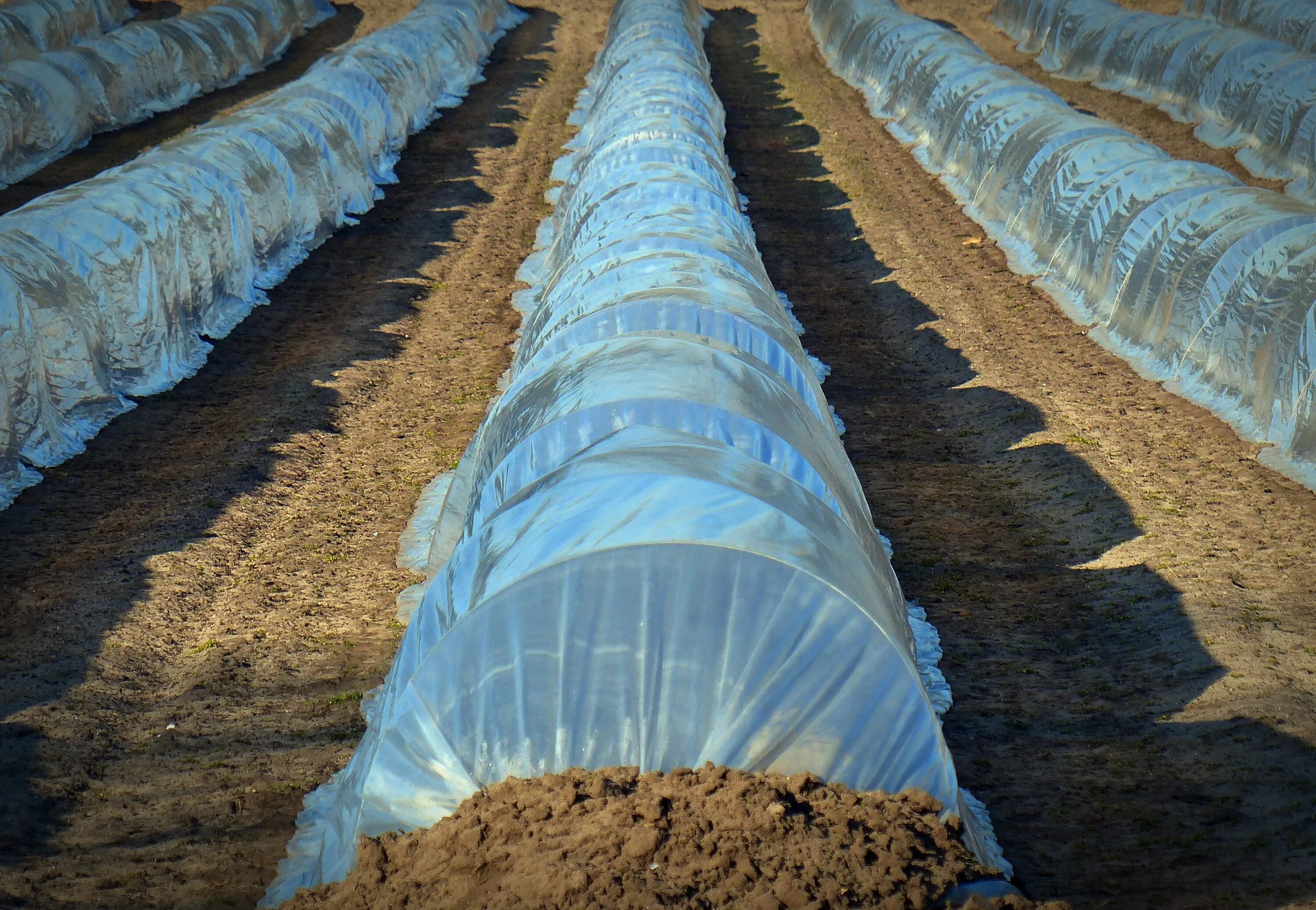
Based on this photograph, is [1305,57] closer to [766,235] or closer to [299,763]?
[766,235]

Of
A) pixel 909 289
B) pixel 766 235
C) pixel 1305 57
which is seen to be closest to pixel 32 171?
pixel 766 235

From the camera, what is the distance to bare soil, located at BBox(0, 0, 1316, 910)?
16.1ft

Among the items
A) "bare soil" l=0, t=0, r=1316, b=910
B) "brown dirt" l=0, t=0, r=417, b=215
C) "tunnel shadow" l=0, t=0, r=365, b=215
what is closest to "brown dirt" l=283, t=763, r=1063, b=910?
"bare soil" l=0, t=0, r=1316, b=910

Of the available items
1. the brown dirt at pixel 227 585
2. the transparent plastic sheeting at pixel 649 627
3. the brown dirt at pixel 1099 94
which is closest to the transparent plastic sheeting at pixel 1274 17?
the brown dirt at pixel 1099 94

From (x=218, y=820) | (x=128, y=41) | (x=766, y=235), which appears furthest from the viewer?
(x=128, y=41)

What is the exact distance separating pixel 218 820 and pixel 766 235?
35.2 feet

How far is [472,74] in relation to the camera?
74.1ft

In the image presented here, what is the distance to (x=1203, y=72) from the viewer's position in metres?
18.0

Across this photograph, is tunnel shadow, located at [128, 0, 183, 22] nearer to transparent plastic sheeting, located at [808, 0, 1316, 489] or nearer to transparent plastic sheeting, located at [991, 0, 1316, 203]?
transparent plastic sheeting, located at [808, 0, 1316, 489]

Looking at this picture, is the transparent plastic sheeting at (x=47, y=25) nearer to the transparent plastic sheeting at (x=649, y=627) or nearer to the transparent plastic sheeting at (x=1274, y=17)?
the transparent plastic sheeting at (x=649, y=627)

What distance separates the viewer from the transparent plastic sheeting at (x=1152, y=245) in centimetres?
856

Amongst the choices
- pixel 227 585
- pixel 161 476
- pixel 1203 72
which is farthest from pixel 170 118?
pixel 1203 72

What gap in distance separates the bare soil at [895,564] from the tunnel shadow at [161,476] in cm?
3

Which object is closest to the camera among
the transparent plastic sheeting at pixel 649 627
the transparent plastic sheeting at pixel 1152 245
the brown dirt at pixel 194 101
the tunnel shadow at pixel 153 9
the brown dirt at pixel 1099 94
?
the transparent plastic sheeting at pixel 649 627
